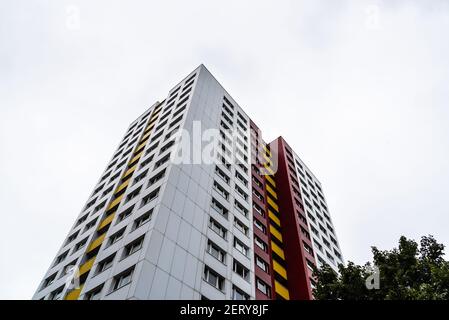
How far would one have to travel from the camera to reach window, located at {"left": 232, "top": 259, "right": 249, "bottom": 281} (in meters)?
25.2

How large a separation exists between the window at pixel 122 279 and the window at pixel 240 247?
9.50 m

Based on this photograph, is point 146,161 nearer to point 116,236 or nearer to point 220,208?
point 220,208

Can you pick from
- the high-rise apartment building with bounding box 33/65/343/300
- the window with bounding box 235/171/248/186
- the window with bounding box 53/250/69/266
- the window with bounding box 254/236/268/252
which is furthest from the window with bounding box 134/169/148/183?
the window with bounding box 254/236/268/252

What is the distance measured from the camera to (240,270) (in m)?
25.7

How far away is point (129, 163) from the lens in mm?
35625

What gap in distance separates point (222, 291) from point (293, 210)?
1981 centimetres

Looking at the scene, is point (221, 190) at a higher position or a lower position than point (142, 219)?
higher

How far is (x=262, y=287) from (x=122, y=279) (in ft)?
39.9

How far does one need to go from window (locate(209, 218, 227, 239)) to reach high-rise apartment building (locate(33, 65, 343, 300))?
0.11 m

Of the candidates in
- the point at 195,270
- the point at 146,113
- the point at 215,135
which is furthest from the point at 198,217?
the point at 146,113

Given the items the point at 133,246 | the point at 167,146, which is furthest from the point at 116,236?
the point at 167,146

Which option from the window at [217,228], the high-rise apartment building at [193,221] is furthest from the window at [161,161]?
the window at [217,228]
